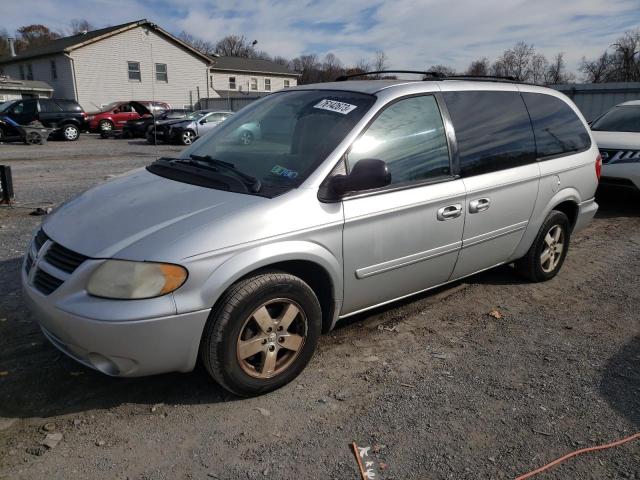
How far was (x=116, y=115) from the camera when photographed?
25.1 metres

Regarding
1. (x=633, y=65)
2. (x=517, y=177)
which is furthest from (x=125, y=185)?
(x=633, y=65)

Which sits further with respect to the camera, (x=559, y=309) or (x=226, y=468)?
(x=559, y=309)

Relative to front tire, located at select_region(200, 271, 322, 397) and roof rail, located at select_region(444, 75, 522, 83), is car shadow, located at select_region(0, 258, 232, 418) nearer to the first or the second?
front tire, located at select_region(200, 271, 322, 397)

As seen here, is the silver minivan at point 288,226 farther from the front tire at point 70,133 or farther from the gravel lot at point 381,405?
the front tire at point 70,133

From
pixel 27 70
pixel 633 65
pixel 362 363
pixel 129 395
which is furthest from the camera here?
pixel 633 65

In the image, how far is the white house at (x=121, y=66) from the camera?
30.8 m

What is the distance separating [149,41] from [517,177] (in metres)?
33.7

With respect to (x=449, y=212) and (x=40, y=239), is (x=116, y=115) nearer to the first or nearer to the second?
(x=40, y=239)

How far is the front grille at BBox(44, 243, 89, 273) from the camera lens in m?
2.60

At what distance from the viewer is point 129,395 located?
2969mm

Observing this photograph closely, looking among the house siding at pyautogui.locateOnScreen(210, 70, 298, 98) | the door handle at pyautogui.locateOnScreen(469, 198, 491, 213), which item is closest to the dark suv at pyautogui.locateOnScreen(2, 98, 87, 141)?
the door handle at pyautogui.locateOnScreen(469, 198, 491, 213)

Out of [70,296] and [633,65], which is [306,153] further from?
[633,65]

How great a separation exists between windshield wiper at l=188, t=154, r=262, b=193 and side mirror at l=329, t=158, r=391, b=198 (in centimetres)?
45

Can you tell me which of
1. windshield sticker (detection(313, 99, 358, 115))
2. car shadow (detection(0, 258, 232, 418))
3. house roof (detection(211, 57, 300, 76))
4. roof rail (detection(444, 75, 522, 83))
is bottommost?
car shadow (detection(0, 258, 232, 418))
